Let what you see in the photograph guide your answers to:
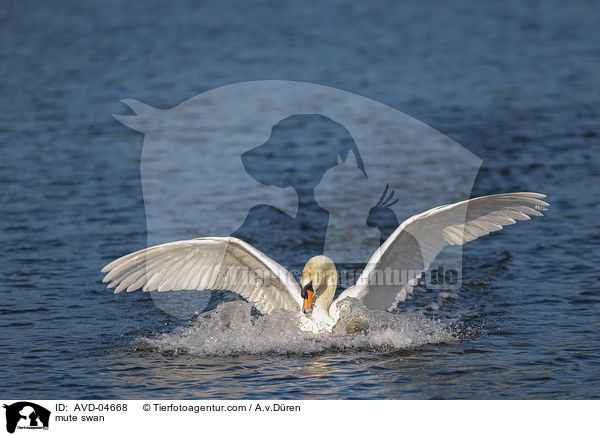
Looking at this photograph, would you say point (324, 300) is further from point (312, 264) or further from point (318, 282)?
point (312, 264)

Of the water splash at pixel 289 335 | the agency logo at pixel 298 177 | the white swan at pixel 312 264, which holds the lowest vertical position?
the water splash at pixel 289 335

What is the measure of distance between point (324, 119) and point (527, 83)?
22.4ft

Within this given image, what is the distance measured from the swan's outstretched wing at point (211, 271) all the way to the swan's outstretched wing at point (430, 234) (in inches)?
33.3

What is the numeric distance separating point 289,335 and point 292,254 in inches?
159

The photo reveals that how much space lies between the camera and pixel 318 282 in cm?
984

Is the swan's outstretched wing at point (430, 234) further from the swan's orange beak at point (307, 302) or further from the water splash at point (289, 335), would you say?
the swan's orange beak at point (307, 302)

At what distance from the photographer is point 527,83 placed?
26078mm

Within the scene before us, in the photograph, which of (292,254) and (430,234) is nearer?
(430,234)

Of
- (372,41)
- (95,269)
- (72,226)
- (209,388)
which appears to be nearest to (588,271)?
(209,388)

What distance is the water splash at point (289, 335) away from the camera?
32.9ft
